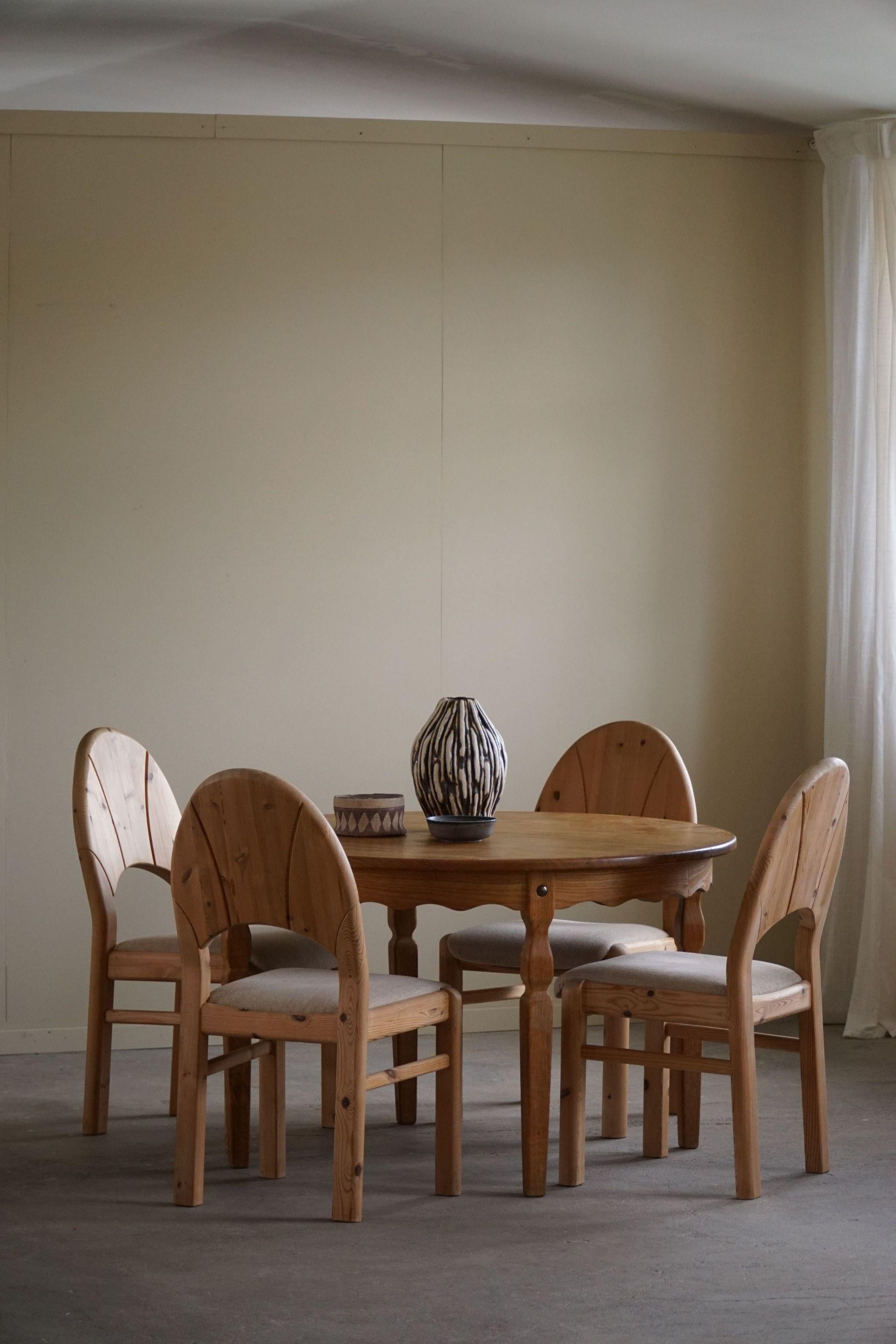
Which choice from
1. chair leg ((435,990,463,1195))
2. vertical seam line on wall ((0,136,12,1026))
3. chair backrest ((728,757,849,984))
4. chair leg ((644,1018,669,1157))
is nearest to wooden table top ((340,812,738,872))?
chair backrest ((728,757,849,984))

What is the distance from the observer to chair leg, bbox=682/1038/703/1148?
3.16 metres

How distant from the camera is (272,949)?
3.16 metres

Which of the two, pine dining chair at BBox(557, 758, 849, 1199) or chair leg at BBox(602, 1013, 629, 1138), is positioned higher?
pine dining chair at BBox(557, 758, 849, 1199)

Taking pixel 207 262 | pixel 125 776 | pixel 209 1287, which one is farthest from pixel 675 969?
pixel 207 262

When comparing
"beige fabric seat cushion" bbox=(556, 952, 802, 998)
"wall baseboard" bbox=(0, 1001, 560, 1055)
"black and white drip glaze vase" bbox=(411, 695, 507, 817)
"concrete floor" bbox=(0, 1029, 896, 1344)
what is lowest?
"wall baseboard" bbox=(0, 1001, 560, 1055)

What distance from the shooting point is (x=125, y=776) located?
3.48m

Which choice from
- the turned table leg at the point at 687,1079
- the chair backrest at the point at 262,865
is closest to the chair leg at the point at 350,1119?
the chair backrest at the point at 262,865

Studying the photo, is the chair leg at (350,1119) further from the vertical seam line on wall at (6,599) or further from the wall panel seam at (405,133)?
the wall panel seam at (405,133)

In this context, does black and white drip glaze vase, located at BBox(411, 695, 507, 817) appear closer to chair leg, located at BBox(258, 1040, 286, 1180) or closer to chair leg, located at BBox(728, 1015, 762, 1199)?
chair leg, located at BBox(258, 1040, 286, 1180)

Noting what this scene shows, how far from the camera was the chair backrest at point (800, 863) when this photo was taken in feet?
8.82

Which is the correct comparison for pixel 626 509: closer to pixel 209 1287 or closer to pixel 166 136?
pixel 166 136

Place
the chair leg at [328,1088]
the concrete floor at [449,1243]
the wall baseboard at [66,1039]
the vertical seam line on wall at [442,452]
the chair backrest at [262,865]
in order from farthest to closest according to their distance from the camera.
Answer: the vertical seam line on wall at [442,452] < the wall baseboard at [66,1039] < the chair leg at [328,1088] < the chair backrest at [262,865] < the concrete floor at [449,1243]

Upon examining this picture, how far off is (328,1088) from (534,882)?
0.94 meters

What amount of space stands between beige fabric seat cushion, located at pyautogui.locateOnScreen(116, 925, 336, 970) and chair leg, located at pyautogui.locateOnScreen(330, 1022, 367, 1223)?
532mm
